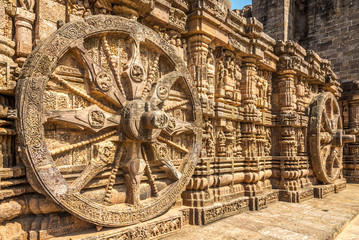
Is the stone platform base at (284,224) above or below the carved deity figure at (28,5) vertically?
below

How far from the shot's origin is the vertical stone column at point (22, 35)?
2717mm

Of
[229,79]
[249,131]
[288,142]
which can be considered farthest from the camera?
[288,142]

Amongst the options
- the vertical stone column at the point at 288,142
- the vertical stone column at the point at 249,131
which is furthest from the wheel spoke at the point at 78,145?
the vertical stone column at the point at 288,142

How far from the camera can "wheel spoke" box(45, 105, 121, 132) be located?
276 centimetres

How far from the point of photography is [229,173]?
508 cm

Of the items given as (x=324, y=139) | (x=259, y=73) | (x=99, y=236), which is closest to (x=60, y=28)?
(x=99, y=236)

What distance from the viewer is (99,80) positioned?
3.09 meters

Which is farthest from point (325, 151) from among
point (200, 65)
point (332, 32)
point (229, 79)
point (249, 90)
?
point (332, 32)

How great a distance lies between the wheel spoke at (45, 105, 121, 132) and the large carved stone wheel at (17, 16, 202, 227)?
1 centimetres

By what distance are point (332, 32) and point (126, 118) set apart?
11.7 meters

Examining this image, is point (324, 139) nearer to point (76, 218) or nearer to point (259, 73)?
point (259, 73)

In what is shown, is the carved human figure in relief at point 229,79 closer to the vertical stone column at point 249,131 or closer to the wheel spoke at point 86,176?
the vertical stone column at point 249,131

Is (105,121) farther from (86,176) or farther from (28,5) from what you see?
(28,5)

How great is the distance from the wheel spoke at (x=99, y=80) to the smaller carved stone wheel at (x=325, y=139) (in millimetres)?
5797
